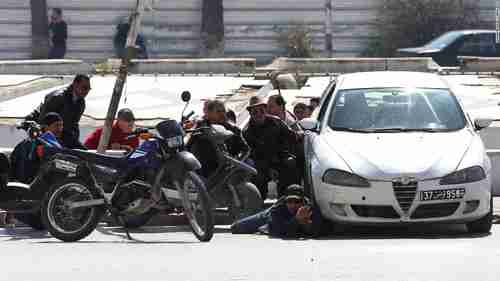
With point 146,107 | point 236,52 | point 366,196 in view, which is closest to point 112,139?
point 366,196

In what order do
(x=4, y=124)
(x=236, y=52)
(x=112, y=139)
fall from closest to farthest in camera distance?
(x=112, y=139) < (x=4, y=124) < (x=236, y=52)

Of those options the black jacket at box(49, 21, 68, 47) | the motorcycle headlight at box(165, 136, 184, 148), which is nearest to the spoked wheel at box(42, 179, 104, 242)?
the motorcycle headlight at box(165, 136, 184, 148)

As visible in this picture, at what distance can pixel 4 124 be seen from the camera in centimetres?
2064

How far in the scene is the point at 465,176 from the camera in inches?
Answer: 508

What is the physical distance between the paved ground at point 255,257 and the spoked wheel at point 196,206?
5.9 inches

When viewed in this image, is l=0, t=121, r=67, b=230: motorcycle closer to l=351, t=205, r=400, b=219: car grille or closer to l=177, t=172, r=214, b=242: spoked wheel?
l=177, t=172, r=214, b=242: spoked wheel

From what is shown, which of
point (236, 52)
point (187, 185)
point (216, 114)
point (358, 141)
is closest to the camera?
point (187, 185)

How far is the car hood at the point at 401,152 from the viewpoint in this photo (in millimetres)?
12773

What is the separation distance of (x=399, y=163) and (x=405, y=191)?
0.84 ft

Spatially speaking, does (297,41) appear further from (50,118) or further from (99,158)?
(99,158)

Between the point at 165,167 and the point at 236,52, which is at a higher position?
the point at 165,167

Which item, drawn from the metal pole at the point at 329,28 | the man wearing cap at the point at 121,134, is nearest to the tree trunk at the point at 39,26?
the metal pole at the point at 329,28

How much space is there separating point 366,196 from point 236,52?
29.1 m

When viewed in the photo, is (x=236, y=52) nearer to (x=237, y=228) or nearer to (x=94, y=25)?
(x=94, y=25)
